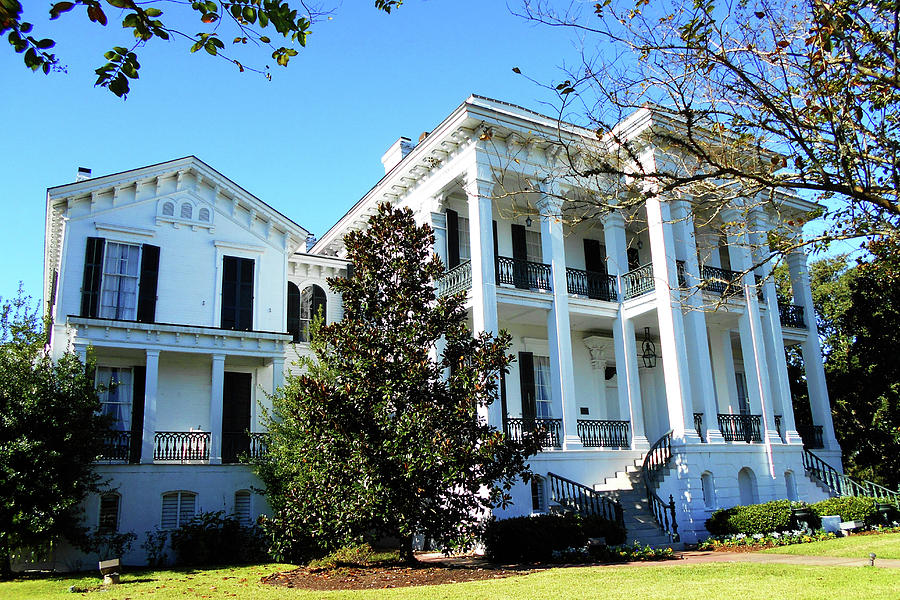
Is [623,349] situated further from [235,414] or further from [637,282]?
[235,414]

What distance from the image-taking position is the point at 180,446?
64.6 ft

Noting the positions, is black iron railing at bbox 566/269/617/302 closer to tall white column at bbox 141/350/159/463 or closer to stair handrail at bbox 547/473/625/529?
stair handrail at bbox 547/473/625/529

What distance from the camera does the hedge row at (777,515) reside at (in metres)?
16.5

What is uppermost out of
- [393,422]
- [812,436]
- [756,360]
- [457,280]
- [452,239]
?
[452,239]

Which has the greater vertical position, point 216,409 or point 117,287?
point 117,287

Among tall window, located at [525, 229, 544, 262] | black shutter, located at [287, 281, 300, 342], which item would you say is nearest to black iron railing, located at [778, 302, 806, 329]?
tall window, located at [525, 229, 544, 262]

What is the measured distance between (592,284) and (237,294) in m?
11.0

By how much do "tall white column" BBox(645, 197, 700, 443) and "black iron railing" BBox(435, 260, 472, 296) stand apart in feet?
17.0

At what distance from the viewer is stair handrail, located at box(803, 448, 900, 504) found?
2044 cm

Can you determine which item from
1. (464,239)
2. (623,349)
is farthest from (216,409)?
(623,349)

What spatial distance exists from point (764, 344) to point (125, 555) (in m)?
19.0

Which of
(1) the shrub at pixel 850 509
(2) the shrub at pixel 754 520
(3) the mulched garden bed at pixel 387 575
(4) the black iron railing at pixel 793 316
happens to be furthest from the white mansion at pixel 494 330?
(3) the mulched garden bed at pixel 387 575

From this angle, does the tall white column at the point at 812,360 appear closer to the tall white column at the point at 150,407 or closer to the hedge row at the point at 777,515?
the hedge row at the point at 777,515

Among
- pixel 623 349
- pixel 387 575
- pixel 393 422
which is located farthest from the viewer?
pixel 623 349
